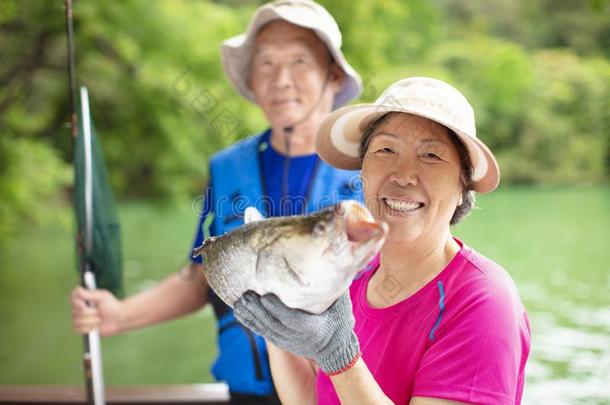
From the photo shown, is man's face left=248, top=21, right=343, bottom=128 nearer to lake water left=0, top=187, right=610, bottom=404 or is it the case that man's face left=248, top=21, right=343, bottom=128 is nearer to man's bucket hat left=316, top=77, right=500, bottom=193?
man's bucket hat left=316, top=77, right=500, bottom=193

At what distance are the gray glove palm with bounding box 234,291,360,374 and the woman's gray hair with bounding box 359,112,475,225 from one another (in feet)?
1.55

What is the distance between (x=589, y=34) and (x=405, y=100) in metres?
14.3

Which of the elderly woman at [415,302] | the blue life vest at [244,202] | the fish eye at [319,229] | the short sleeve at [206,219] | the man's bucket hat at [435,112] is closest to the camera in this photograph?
the fish eye at [319,229]

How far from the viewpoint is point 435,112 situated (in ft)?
4.04

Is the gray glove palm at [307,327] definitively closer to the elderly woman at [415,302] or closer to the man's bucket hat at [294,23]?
the elderly woman at [415,302]

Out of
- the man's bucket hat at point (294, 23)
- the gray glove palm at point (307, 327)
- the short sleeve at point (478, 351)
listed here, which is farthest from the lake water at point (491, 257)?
the gray glove palm at point (307, 327)

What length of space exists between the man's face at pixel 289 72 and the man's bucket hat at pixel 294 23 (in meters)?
0.04

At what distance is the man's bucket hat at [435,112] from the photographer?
124cm

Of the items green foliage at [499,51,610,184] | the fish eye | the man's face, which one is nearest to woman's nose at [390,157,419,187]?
the fish eye

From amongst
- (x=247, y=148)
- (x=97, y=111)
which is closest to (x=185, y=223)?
(x=97, y=111)

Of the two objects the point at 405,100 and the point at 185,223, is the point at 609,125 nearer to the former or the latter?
the point at 185,223

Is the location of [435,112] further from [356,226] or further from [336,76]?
[336,76]

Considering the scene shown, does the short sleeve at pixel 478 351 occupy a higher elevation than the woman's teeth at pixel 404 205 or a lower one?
lower

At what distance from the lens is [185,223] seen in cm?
1518
